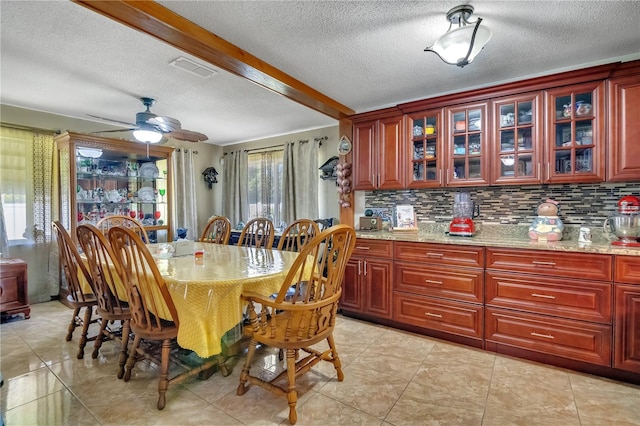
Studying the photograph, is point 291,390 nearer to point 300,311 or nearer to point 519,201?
point 300,311

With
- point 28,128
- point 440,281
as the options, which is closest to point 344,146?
point 440,281

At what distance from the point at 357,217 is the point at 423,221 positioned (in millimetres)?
764

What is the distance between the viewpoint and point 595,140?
235 cm

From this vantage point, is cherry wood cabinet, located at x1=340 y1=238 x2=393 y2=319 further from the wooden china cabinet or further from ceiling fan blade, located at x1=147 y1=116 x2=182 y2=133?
the wooden china cabinet

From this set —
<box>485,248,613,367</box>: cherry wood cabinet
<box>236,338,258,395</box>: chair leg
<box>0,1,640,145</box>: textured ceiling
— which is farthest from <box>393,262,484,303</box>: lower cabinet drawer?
<box>0,1,640,145</box>: textured ceiling

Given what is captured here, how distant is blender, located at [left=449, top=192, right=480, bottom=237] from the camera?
283cm

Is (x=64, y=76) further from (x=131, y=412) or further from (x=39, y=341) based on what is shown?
(x=131, y=412)

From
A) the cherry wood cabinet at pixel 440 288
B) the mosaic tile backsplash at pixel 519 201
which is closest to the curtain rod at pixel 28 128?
the mosaic tile backsplash at pixel 519 201

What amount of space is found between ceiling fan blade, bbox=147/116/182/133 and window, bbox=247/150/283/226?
2.20m

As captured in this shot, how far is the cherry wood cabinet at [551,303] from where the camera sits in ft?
6.82

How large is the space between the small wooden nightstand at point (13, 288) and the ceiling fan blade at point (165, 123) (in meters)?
2.05

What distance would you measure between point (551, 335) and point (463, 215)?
121 centimetres

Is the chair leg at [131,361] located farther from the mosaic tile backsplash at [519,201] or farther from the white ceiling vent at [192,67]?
the mosaic tile backsplash at [519,201]

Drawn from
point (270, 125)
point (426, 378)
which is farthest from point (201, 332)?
point (270, 125)
